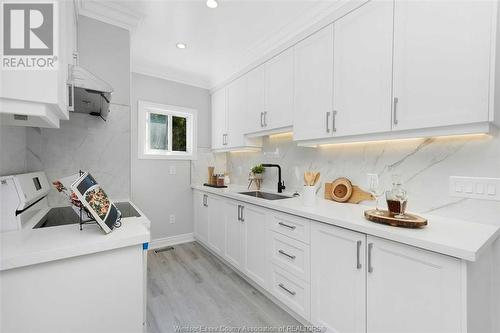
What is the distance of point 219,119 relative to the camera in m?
3.38

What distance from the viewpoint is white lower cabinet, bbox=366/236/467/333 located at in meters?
0.97

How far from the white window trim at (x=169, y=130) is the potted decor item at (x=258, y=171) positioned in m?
1.15

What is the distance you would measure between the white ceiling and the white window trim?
48 cm

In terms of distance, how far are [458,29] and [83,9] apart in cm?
273

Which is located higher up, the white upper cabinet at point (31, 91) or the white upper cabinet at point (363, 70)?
the white upper cabinet at point (363, 70)

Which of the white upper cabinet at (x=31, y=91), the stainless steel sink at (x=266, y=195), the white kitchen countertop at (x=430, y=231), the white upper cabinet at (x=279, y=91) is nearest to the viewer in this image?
the white upper cabinet at (x=31, y=91)

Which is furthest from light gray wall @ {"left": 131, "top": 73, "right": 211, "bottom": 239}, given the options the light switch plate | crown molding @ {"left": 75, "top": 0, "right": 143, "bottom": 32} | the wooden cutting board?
the light switch plate

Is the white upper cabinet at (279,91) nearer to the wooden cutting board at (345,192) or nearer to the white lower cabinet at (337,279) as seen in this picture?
the wooden cutting board at (345,192)

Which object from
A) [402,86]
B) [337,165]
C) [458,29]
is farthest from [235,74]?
[458,29]

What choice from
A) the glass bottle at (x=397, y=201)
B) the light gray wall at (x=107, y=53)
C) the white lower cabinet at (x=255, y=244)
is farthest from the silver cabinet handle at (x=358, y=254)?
the light gray wall at (x=107, y=53)

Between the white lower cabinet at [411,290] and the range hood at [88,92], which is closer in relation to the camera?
the white lower cabinet at [411,290]

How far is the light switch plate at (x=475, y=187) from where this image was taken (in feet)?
4.11

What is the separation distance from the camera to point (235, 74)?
296 cm

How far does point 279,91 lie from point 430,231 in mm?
1699
